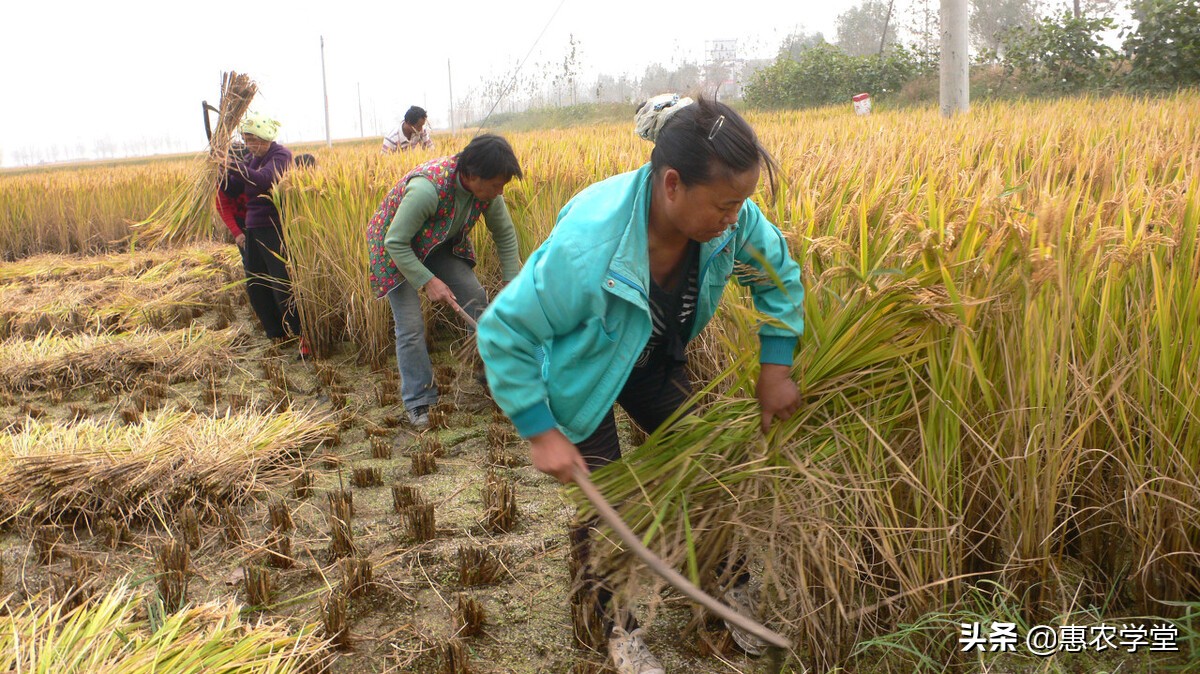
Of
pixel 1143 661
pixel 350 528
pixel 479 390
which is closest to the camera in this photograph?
pixel 1143 661

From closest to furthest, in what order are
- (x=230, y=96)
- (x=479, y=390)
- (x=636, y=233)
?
(x=636, y=233), (x=479, y=390), (x=230, y=96)

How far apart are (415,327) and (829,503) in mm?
2610

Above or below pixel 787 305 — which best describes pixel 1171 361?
below

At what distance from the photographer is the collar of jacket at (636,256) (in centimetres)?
167

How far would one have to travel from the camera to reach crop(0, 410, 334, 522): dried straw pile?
3119mm

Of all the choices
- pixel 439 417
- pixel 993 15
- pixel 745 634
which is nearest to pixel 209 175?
pixel 439 417

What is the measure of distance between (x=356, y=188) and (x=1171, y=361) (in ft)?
14.1

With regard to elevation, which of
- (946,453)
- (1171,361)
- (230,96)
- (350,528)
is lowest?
(350,528)

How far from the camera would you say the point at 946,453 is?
1.84 metres

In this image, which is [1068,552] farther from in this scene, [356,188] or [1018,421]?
[356,188]

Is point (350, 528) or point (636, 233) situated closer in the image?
point (636, 233)

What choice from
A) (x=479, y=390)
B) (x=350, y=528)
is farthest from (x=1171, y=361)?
(x=479, y=390)

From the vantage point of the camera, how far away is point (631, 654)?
203cm

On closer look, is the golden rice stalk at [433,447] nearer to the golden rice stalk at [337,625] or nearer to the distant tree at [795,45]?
the golden rice stalk at [337,625]
